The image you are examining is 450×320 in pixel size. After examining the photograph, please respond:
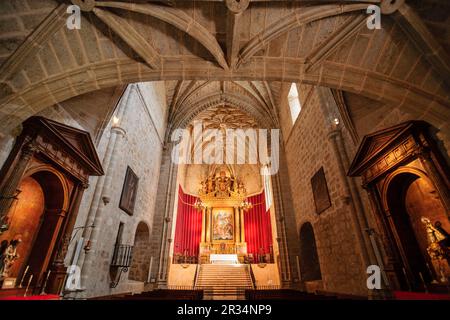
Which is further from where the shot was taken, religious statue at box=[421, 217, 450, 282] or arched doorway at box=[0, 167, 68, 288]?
arched doorway at box=[0, 167, 68, 288]

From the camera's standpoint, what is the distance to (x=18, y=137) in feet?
13.1

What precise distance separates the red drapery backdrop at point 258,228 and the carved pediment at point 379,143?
10987 mm

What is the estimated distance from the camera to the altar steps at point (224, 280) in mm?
10688

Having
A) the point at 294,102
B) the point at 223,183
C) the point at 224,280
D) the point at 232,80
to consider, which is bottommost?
the point at 224,280

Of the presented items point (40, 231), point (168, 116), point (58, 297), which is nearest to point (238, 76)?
point (40, 231)

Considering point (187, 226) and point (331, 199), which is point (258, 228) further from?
point (331, 199)

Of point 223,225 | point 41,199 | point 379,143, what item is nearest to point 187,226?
point 223,225

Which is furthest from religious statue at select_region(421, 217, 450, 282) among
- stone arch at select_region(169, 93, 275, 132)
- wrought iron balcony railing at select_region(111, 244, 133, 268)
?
stone arch at select_region(169, 93, 275, 132)

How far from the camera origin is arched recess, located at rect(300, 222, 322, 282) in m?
9.50

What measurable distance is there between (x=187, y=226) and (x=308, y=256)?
32.8 feet

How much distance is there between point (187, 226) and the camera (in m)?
17.2

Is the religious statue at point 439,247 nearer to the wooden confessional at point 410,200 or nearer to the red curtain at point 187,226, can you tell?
the wooden confessional at point 410,200

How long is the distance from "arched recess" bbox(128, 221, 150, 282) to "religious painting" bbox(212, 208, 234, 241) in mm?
7311

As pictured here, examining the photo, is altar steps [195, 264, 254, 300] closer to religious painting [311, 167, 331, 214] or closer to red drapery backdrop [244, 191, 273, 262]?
red drapery backdrop [244, 191, 273, 262]
